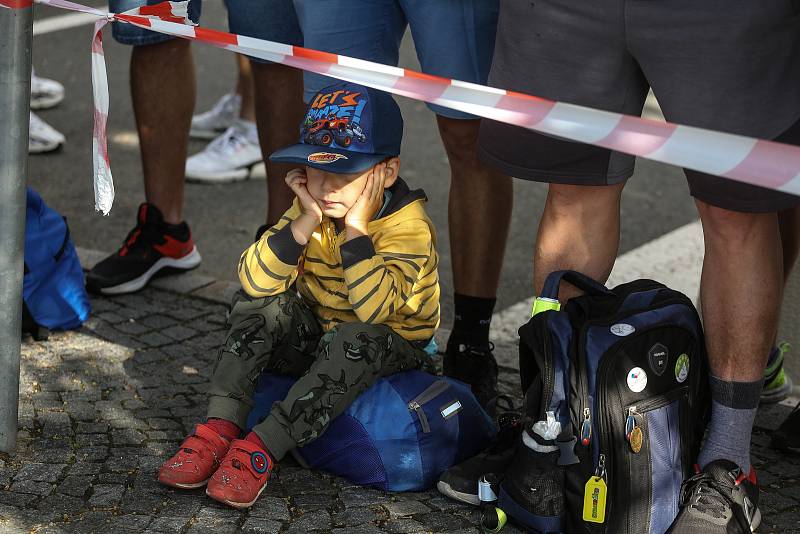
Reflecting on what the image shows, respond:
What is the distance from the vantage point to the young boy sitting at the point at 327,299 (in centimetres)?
294

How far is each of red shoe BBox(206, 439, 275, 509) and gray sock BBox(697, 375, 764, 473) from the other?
106cm

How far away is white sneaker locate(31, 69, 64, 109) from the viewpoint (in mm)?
6457

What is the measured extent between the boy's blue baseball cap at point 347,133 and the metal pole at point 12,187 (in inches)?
24.7

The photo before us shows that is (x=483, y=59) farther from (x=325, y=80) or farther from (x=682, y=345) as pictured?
(x=682, y=345)

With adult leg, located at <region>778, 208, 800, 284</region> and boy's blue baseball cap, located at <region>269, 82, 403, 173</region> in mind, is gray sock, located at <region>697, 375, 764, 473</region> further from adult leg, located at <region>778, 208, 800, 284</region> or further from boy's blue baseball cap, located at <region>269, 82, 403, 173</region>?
boy's blue baseball cap, located at <region>269, 82, 403, 173</region>

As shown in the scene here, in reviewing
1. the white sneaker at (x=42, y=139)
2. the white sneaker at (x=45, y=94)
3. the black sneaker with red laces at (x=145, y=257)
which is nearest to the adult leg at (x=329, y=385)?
the black sneaker with red laces at (x=145, y=257)

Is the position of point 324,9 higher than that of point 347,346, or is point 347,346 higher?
point 324,9

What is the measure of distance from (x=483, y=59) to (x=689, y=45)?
80cm

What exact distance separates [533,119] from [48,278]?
2.08 metres

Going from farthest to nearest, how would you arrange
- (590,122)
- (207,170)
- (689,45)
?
(207,170)
(689,45)
(590,122)

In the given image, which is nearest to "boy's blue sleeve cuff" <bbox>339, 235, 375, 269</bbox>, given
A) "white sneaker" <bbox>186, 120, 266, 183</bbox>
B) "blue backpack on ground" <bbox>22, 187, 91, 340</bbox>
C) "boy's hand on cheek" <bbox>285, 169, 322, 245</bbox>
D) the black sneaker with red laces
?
"boy's hand on cheek" <bbox>285, 169, 322, 245</bbox>

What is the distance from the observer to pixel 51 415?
10.8 feet

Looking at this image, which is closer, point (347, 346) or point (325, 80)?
point (347, 346)

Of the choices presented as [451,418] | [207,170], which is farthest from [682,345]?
[207,170]
